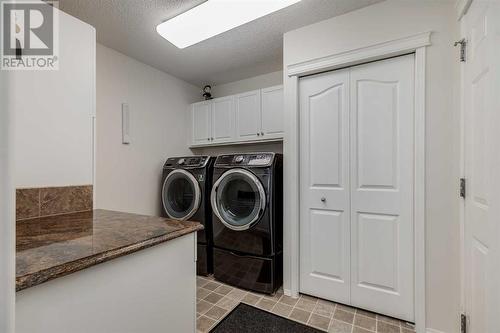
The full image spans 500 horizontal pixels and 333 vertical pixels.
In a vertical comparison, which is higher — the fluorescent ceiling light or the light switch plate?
the fluorescent ceiling light

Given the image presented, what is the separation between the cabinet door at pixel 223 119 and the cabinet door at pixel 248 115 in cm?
9

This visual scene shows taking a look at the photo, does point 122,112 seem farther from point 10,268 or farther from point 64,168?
point 10,268

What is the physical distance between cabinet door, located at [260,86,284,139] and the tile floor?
63.3 inches

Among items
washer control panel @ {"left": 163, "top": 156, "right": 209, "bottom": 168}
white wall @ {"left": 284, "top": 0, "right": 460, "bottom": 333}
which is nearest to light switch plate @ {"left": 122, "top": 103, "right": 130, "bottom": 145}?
washer control panel @ {"left": 163, "top": 156, "right": 209, "bottom": 168}

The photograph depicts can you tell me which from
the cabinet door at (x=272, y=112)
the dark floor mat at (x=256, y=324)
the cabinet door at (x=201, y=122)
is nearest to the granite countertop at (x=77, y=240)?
the dark floor mat at (x=256, y=324)

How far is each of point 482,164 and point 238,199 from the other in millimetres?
1767

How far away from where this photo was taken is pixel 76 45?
4.79 ft

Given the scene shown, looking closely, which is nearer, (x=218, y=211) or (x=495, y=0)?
(x=495, y=0)

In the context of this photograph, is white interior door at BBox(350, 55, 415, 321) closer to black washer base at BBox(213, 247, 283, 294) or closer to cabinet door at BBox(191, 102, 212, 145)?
black washer base at BBox(213, 247, 283, 294)

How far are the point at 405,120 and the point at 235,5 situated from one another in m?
1.44

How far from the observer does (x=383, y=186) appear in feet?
5.73

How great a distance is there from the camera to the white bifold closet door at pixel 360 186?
1674 millimetres

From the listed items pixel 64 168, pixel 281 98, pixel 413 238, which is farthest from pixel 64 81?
pixel 413 238

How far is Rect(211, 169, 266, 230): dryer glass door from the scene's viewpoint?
210 centimetres
